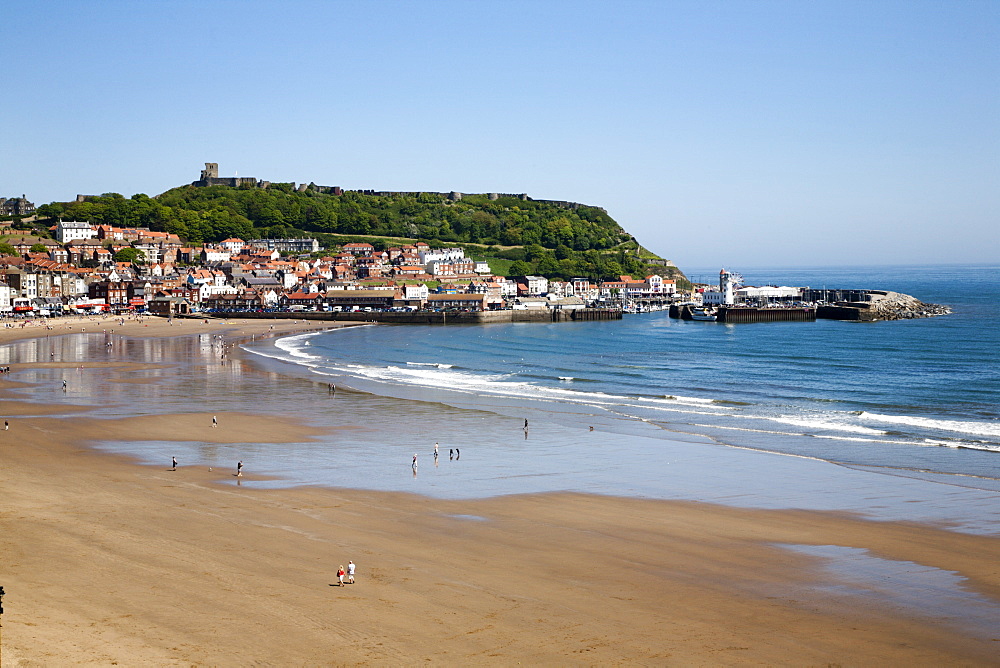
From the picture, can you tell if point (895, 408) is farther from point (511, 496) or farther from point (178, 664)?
point (178, 664)

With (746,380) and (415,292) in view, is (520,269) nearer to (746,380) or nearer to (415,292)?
(415,292)

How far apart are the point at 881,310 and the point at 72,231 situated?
12065 cm

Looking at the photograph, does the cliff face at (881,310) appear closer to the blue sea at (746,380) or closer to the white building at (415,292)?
the blue sea at (746,380)

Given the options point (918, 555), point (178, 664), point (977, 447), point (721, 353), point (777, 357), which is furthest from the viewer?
point (721, 353)

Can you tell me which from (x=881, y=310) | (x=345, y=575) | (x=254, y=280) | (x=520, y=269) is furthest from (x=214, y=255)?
(x=345, y=575)

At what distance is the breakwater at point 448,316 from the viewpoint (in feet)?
342

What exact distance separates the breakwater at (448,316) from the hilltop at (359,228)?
5096 centimetres

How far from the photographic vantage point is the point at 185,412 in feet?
119

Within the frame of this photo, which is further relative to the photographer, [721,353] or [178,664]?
[721,353]

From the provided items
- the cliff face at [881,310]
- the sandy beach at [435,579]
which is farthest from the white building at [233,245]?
the sandy beach at [435,579]

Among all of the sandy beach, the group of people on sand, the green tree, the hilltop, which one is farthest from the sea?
the hilltop

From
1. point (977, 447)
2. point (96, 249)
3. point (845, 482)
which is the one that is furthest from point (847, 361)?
point (96, 249)

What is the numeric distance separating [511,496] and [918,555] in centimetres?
949

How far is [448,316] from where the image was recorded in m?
105
